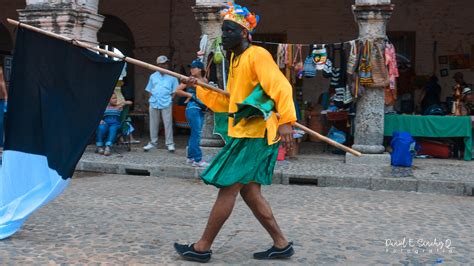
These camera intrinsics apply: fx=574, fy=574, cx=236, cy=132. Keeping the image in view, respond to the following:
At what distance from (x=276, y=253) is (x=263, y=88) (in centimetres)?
122

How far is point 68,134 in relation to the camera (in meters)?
4.73

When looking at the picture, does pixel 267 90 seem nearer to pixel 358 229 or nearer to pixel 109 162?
pixel 358 229

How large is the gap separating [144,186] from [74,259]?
135 inches

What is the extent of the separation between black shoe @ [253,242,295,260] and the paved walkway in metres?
3.81

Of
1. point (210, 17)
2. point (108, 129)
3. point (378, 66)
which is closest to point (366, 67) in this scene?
point (378, 66)

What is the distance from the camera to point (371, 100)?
9.05 meters

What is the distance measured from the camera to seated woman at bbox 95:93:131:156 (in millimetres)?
9828

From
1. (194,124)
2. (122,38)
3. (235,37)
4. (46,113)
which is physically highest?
(122,38)

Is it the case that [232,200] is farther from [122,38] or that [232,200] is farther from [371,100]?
[122,38]

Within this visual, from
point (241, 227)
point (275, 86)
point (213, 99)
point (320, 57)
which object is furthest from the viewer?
point (320, 57)

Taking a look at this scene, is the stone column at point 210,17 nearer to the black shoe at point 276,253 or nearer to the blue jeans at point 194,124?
the blue jeans at point 194,124

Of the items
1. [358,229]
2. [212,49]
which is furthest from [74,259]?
[212,49]

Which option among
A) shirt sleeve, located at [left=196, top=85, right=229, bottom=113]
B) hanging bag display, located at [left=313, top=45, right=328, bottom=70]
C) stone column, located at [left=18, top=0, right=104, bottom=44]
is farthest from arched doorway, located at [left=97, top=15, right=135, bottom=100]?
shirt sleeve, located at [left=196, top=85, right=229, bottom=113]

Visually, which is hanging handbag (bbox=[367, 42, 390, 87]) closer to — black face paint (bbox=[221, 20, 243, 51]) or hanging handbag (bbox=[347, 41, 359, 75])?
hanging handbag (bbox=[347, 41, 359, 75])
